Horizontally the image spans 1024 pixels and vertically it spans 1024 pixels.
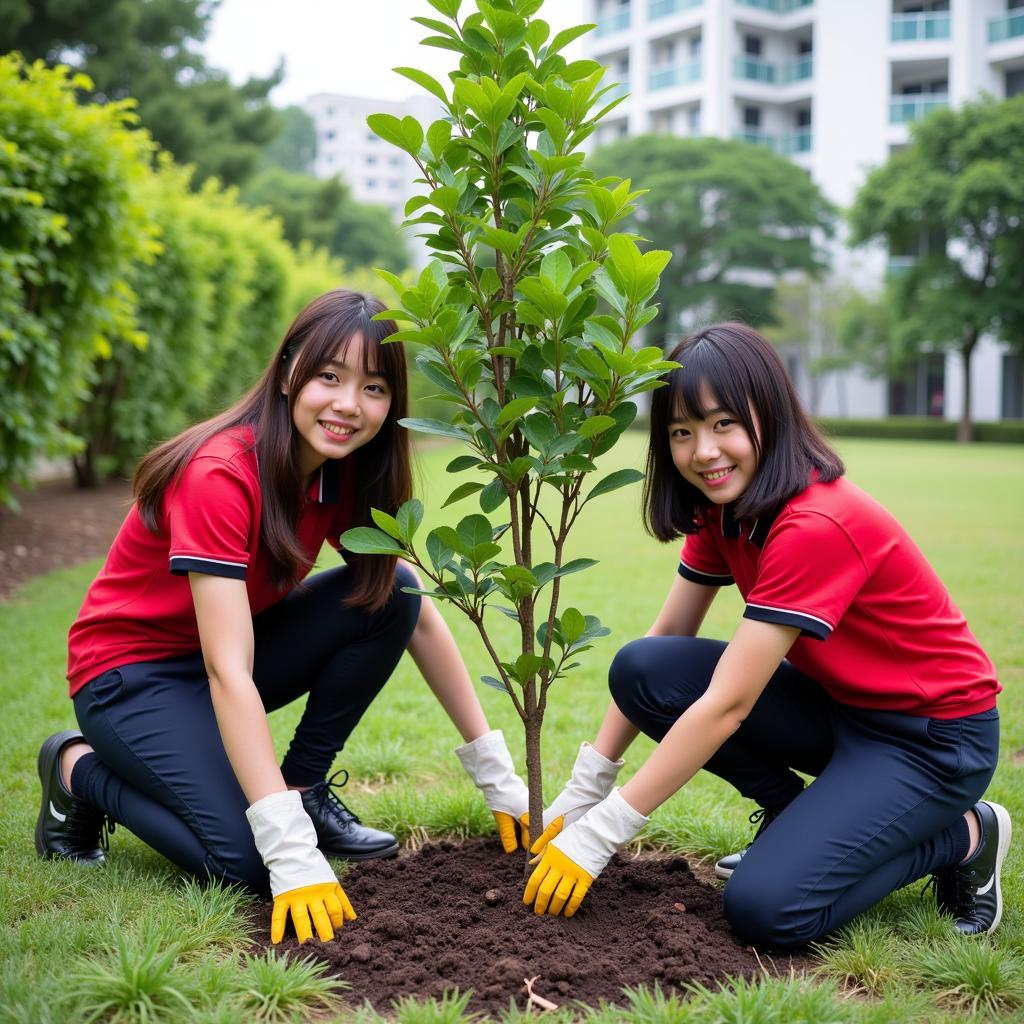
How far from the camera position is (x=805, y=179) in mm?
34750

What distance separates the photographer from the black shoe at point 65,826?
2.59 meters

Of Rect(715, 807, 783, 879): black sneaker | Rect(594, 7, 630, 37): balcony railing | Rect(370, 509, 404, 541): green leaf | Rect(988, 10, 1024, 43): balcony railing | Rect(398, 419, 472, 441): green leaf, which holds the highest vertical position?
Rect(594, 7, 630, 37): balcony railing

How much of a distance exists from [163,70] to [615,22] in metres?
26.2

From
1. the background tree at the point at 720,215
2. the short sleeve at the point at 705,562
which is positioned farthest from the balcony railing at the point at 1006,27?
the short sleeve at the point at 705,562

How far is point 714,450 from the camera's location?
224 centimetres

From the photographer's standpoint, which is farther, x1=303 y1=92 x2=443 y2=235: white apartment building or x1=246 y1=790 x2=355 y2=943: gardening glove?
x1=303 y1=92 x2=443 y2=235: white apartment building

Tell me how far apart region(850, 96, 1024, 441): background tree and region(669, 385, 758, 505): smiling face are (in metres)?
25.9

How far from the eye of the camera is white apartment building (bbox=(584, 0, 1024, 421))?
33438mm

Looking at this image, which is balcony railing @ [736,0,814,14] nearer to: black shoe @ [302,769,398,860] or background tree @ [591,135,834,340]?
background tree @ [591,135,834,340]

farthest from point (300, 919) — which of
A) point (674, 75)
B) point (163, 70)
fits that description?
point (674, 75)

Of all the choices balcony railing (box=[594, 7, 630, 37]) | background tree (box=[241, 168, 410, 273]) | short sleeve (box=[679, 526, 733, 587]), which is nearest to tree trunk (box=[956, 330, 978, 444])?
background tree (box=[241, 168, 410, 273])

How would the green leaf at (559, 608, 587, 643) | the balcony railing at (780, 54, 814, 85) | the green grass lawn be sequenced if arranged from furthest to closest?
the balcony railing at (780, 54, 814, 85) < the green leaf at (559, 608, 587, 643) < the green grass lawn

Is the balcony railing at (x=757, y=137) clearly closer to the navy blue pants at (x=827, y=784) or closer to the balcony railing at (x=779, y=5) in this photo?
the balcony railing at (x=779, y=5)

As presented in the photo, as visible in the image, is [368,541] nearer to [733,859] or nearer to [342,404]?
[342,404]
